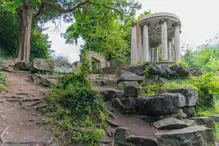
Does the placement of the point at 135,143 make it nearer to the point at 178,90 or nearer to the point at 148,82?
the point at 178,90

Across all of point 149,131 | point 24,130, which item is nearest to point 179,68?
point 149,131

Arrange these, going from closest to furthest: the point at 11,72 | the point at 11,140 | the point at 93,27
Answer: the point at 11,140
the point at 11,72
the point at 93,27

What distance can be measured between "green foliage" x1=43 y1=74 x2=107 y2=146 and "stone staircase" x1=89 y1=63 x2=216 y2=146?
0.25 m

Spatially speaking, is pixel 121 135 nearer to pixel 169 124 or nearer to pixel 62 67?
pixel 169 124

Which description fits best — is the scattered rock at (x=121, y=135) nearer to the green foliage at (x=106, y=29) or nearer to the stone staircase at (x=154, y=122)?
the stone staircase at (x=154, y=122)

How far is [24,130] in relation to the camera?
10.5 ft

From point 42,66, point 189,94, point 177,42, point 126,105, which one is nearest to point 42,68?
point 42,66

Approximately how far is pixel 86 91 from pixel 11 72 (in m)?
5.29

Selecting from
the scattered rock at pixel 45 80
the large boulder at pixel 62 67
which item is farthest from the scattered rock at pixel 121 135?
the large boulder at pixel 62 67

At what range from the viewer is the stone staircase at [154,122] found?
9.37ft

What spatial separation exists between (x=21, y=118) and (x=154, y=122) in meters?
2.89

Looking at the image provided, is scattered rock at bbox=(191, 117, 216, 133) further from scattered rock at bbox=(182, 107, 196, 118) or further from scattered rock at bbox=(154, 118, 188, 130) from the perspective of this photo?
scattered rock at bbox=(154, 118, 188, 130)

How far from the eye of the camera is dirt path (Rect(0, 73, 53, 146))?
2.87 m

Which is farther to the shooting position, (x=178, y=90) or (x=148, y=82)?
(x=148, y=82)
